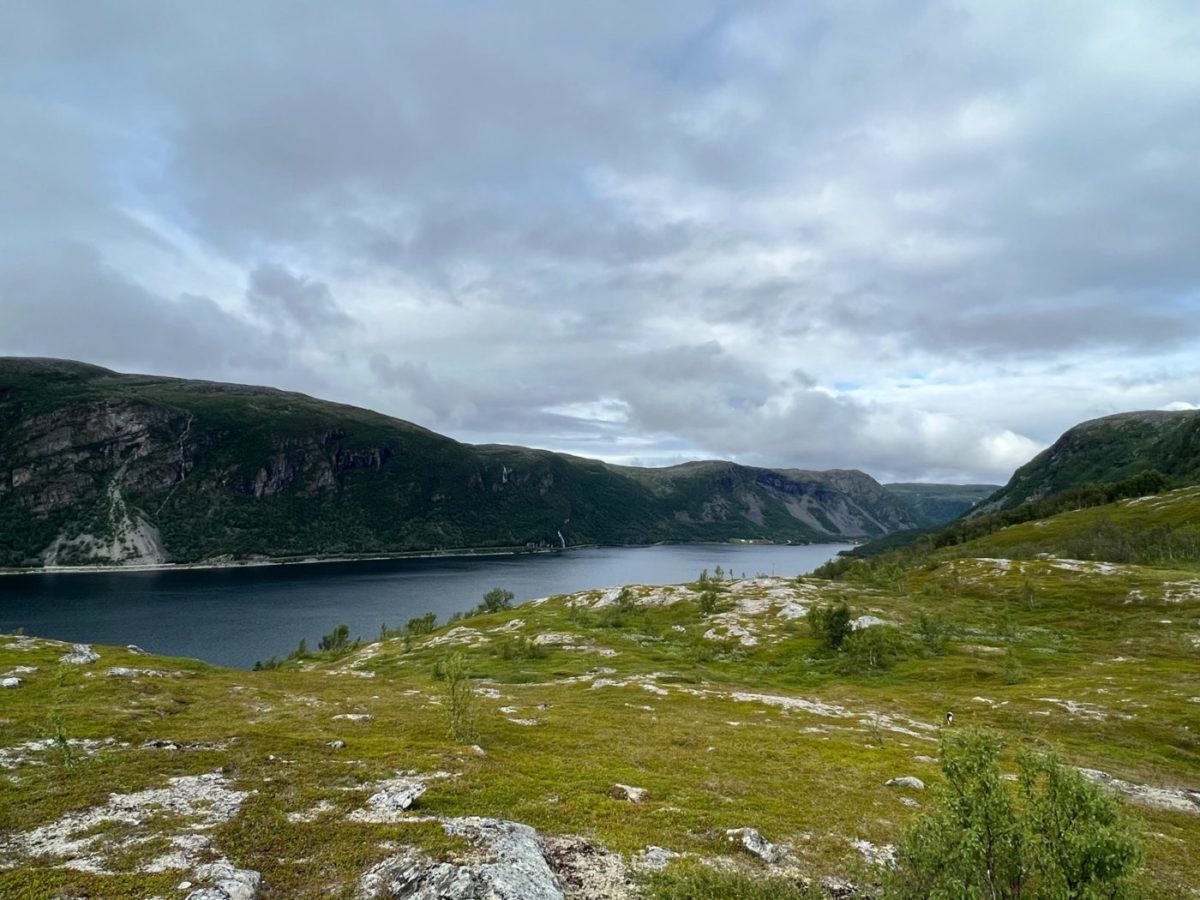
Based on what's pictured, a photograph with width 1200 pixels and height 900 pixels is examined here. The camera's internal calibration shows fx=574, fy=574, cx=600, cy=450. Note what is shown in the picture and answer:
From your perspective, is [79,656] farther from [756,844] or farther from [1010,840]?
[1010,840]

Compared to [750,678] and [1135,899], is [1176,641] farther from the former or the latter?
[1135,899]

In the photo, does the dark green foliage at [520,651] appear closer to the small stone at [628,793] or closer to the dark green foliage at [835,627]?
the dark green foliage at [835,627]

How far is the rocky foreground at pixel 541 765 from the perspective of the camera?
1861cm

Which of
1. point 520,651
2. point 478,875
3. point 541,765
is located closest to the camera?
point 478,875

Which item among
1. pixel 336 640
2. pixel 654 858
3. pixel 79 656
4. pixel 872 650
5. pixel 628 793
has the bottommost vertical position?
pixel 336 640

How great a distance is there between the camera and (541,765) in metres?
32.4

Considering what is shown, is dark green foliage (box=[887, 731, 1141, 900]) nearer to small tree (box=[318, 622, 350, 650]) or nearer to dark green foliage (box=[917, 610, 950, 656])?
dark green foliage (box=[917, 610, 950, 656])

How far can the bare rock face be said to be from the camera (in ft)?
52.7

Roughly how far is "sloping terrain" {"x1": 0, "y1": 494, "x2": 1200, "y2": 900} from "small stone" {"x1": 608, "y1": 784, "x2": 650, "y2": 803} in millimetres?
173

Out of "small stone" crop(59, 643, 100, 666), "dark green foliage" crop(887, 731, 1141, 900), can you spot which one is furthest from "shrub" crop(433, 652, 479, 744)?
"small stone" crop(59, 643, 100, 666)

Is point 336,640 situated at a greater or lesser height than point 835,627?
lesser

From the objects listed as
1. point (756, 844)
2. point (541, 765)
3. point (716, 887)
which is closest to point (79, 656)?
point (541, 765)

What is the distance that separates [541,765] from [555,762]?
131 cm

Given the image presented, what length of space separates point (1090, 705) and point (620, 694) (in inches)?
1984
